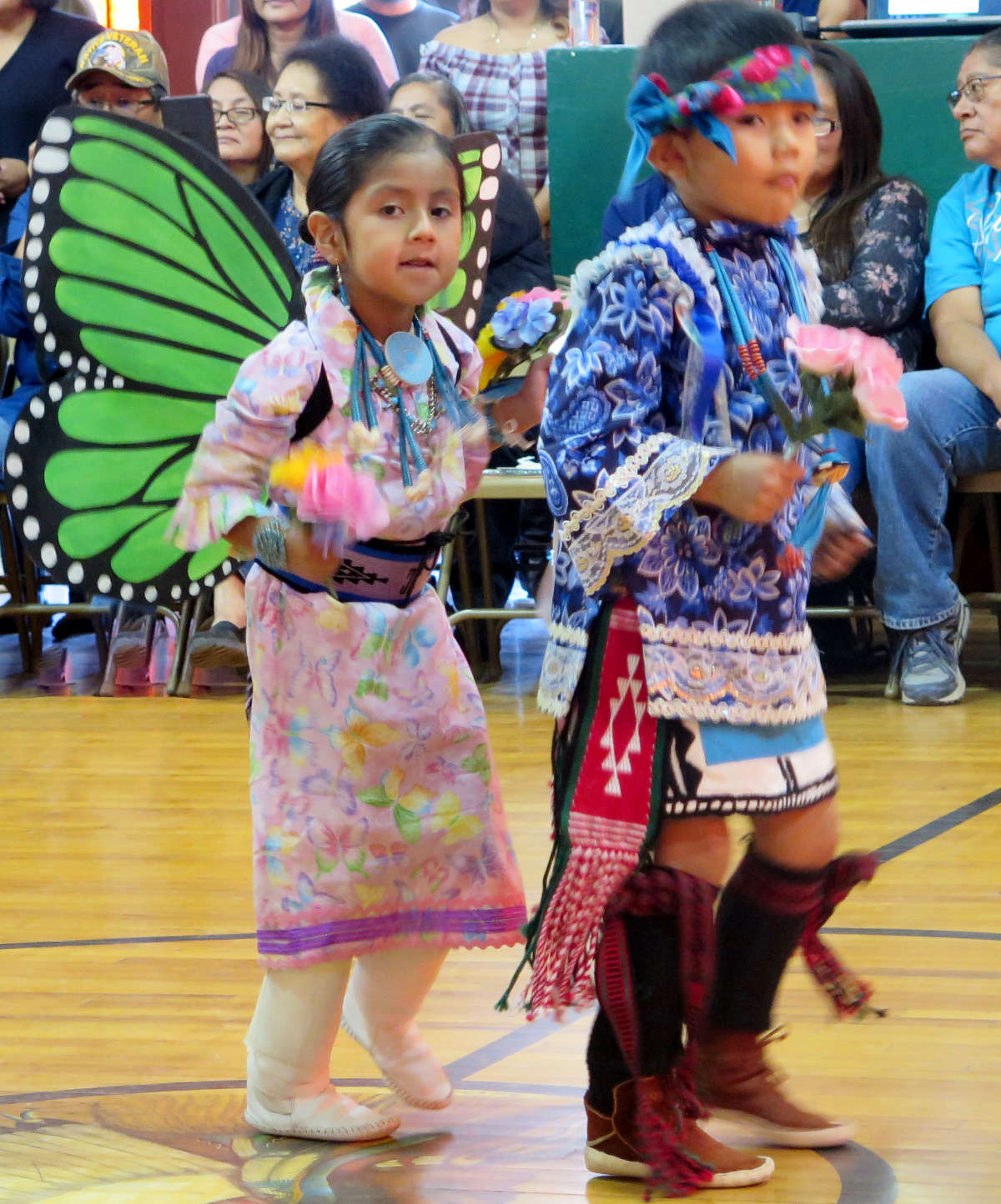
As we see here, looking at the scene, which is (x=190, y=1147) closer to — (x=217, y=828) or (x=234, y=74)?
(x=217, y=828)

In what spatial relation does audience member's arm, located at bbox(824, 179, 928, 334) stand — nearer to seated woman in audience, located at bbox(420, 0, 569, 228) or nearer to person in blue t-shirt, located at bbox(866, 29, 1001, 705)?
person in blue t-shirt, located at bbox(866, 29, 1001, 705)

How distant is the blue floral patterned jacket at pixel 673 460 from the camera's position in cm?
172

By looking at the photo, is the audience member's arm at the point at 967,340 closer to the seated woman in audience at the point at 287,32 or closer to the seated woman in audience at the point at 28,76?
the seated woman in audience at the point at 287,32

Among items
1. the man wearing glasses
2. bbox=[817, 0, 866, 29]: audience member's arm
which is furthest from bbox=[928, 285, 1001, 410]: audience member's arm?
the man wearing glasses

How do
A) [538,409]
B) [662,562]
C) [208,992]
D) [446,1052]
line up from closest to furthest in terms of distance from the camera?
[662,562] → [538,409] → [446,1052] → [208,992]

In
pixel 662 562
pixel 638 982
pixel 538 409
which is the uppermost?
pixel 538 409

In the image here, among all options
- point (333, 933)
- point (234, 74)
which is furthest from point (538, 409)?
point (234, 74)

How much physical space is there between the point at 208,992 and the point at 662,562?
1022 millimetres

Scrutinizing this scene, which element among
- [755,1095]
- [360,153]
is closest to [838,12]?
[360,153]

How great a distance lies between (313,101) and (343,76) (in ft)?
0.32

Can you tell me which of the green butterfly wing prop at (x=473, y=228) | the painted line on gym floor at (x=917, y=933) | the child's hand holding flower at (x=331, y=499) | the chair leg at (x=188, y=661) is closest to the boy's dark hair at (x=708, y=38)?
the child's hand holding flower at (x=331, y=499)

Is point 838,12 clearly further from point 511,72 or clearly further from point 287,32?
point 287,32

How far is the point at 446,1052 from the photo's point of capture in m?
2.18

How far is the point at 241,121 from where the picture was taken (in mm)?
4922
